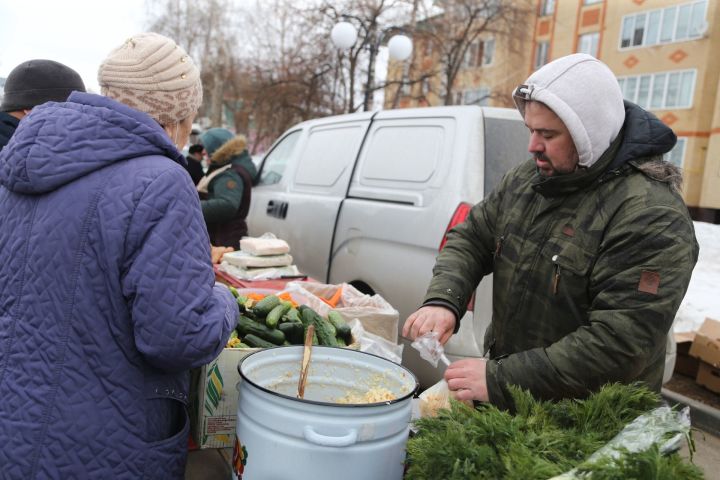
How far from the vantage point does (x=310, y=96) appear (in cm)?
2031

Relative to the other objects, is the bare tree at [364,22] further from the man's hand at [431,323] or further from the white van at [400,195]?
the man's hand at [431,323]

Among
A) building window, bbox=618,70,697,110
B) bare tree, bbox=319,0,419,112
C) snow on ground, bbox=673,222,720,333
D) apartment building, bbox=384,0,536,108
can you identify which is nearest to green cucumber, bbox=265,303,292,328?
snow on ground, bbox=673,222,720,333

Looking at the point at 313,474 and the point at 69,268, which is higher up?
the point at 69,268

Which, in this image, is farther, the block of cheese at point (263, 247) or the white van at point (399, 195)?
the block of cheese at point (263, 247)

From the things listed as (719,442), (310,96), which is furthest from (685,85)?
(719,442)

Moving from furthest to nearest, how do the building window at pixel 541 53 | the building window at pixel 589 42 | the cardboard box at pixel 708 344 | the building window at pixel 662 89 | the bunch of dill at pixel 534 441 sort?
the building window at pixel 541 53 → the building window at pixel 589 42 → the building window at pixel 662 89 → the cardboard box at pixel 708 344 → the bunch of dill at pixel 534 441

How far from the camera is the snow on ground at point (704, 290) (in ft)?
23.7

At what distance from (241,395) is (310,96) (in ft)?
64.2

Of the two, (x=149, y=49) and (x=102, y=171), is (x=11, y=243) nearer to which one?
(x=102, y=171)

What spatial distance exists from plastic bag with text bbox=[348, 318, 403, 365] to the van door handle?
122 inches

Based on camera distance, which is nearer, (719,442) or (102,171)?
(102,171)

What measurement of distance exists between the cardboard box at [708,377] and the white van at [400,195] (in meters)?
2.98

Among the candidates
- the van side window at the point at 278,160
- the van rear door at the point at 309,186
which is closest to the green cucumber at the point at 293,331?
the van rear door at the point at 309,186

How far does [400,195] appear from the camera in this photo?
13.9ft
